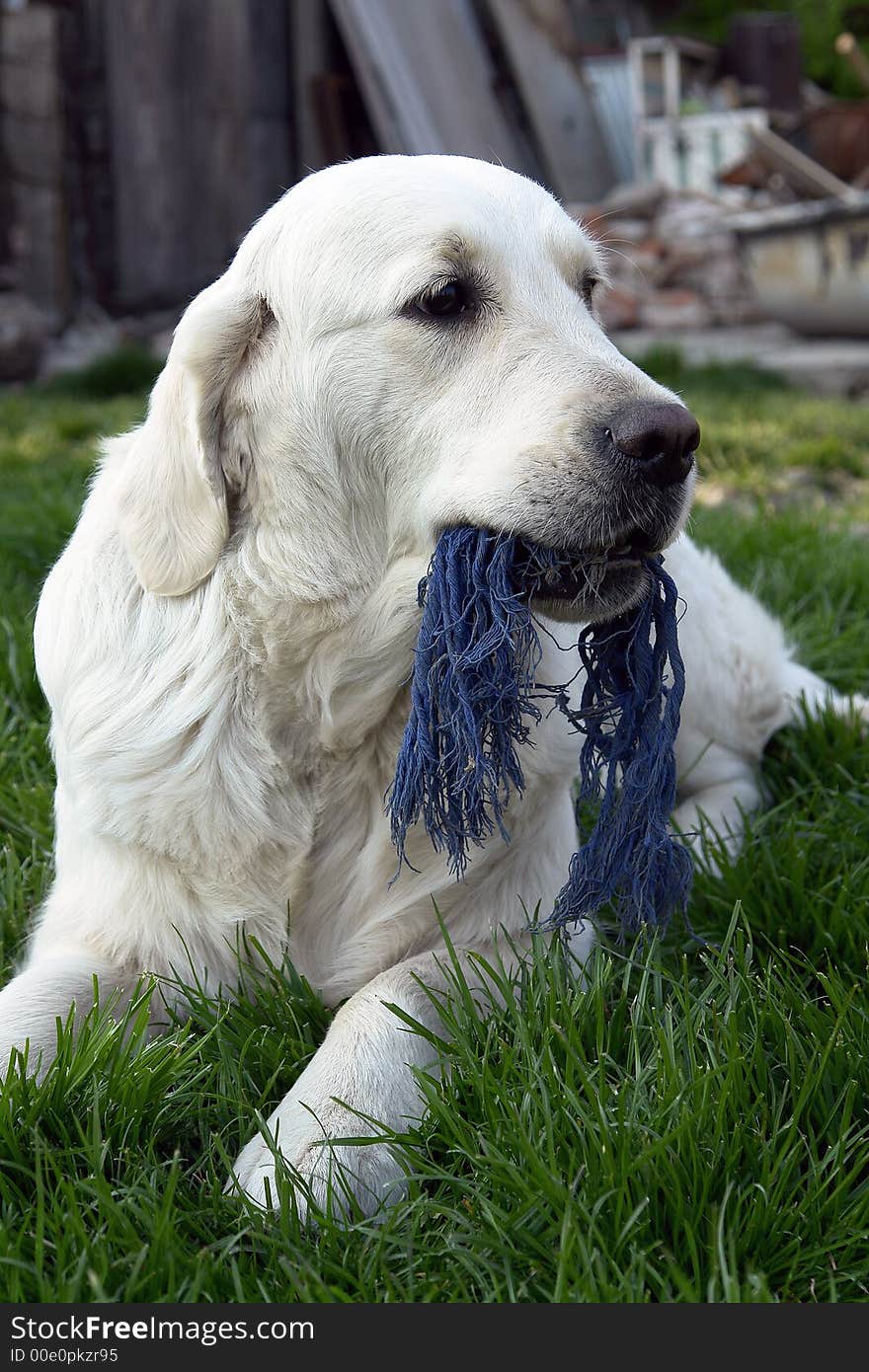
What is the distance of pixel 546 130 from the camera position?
34.6 ft

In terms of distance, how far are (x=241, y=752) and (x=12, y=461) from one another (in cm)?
428

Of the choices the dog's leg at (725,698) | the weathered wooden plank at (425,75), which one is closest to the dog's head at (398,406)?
the dog's leg at (725,698)

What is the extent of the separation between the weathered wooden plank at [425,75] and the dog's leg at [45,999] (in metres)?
Result: 8.25

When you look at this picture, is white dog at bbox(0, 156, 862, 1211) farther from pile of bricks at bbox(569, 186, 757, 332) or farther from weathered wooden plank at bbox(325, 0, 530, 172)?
pile of bricks at bbox(569, 186, 757, 332)

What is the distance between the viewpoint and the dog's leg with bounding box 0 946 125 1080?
197 centimetres

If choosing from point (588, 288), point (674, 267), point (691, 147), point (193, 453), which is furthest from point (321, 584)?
point (691, 147)

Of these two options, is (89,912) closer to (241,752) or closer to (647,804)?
(241,752)

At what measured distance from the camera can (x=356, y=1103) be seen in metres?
1.84

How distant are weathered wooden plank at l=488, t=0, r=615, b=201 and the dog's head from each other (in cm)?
904

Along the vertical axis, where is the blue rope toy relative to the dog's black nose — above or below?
below

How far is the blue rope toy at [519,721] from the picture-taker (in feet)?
6.39

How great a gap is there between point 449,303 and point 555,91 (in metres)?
9.69

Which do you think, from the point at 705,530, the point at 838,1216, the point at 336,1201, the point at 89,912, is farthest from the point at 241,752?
the point at 705,530

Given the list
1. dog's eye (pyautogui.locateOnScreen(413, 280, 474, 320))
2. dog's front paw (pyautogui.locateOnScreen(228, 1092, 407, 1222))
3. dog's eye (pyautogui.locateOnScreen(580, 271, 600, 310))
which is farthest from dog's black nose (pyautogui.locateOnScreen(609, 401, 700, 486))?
dog's front paw (pyautogui.locateOnScreen(228, 1092, 407, 1222))
